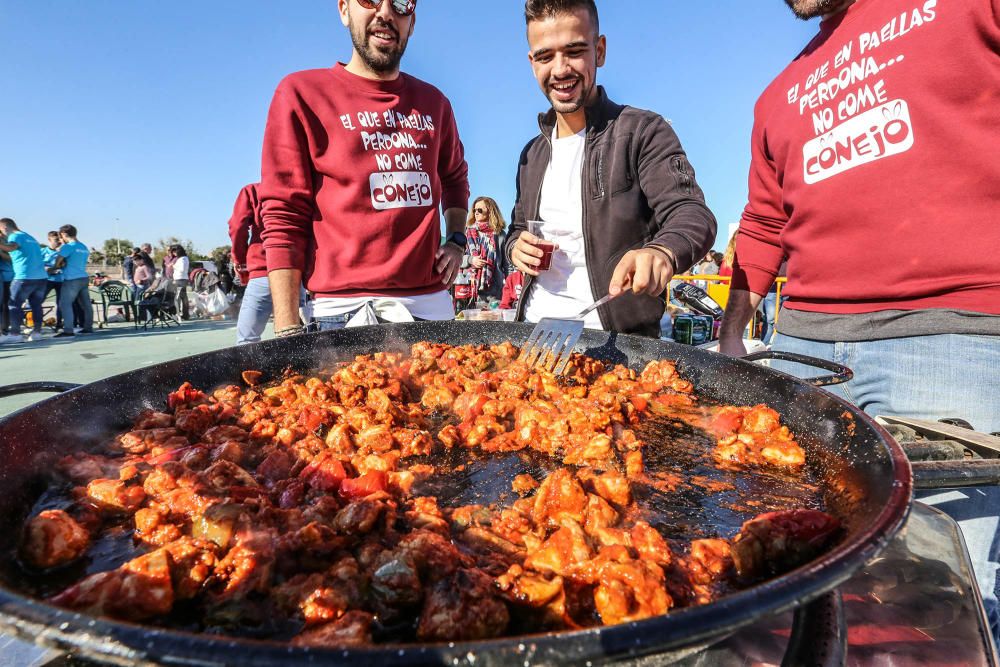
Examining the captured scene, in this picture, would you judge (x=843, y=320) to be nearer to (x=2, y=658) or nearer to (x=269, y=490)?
(x=269, y=490)

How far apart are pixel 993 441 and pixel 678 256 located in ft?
5.12

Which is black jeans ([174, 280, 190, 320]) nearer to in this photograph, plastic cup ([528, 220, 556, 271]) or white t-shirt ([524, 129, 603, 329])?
white t-shirt ([524, 129, 603, 329])

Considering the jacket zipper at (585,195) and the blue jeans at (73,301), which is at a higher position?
the jacket zipper at (585,195)

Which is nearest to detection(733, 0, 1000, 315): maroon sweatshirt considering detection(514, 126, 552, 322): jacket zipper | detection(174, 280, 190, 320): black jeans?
detection(514, 126, 552, 322): jacket zipper

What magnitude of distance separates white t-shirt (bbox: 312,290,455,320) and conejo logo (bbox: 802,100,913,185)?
2.53 m

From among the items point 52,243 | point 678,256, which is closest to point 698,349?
point 678,256

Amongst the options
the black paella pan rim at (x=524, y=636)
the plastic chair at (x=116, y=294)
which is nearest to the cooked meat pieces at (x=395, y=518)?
the black paella pan rim at (x=524, y=636)

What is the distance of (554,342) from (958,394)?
5.62 ft

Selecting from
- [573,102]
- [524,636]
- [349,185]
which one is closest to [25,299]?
[349,185]

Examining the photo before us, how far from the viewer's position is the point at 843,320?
235 centimetres

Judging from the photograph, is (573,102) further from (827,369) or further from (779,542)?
(779,542)

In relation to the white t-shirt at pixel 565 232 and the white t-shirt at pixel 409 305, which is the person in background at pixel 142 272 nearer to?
the white t-shirt at pixel 409 305

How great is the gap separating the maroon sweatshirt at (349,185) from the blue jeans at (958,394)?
112 inches

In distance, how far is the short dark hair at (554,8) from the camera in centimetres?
311
